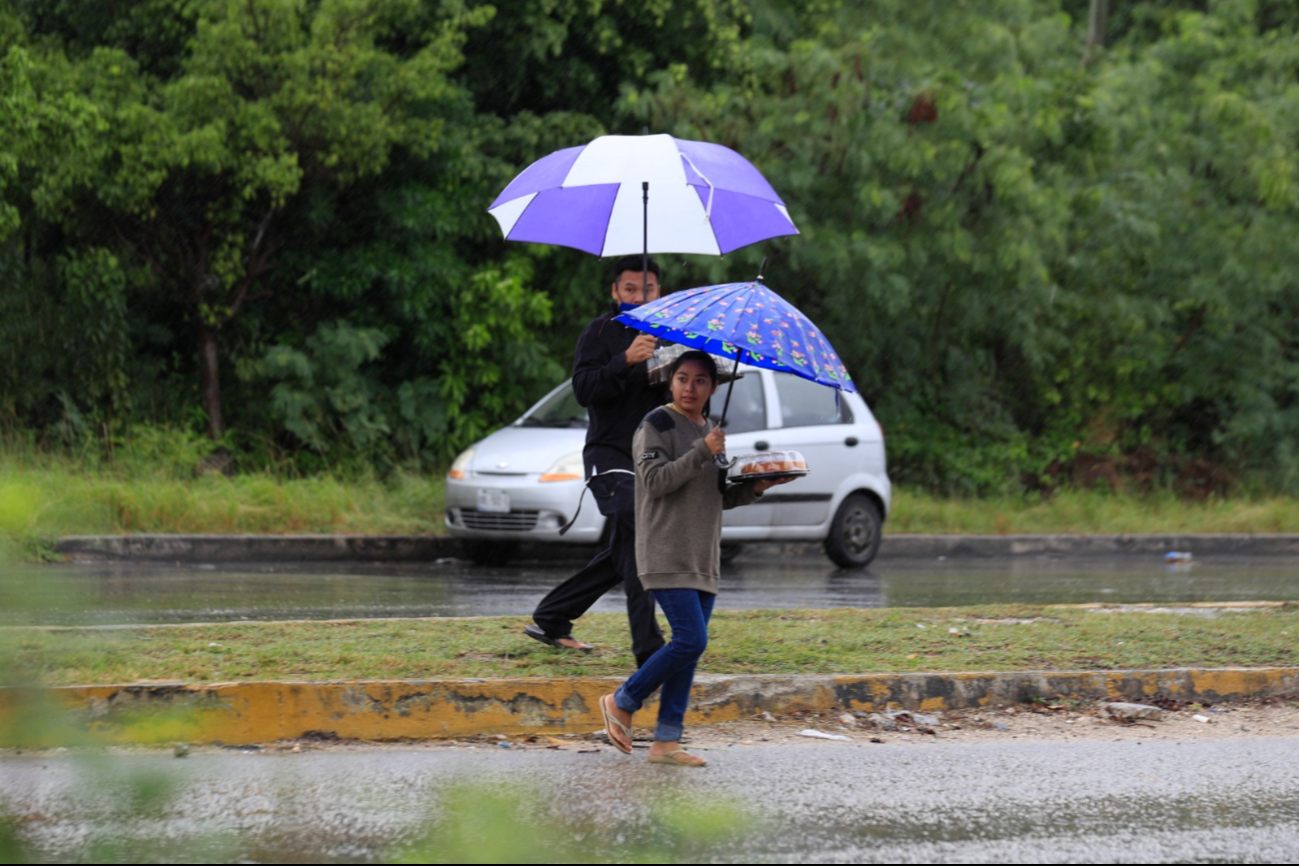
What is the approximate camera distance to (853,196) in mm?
15641

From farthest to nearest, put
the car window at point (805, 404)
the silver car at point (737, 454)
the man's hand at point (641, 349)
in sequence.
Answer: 1. the car window at point (805, 404)
2. the silver car at point (737, 454)
3. the man's hand at point (641, 349)

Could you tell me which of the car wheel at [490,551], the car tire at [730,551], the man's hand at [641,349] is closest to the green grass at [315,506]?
the car wheel at [490,551]

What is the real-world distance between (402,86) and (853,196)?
16.0 ft

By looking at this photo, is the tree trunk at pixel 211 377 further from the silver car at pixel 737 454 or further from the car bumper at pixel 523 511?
the car bumper at pixel 523 511

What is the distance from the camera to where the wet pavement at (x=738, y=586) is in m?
8.85

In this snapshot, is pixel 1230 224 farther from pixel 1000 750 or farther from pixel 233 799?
pixel 233 799

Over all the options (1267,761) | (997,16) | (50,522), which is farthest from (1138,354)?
(50,522)

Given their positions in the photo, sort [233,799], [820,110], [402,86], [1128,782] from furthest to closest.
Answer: [820,110], [402,86], [1128,782], [233,799]

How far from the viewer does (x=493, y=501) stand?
11.2 metres

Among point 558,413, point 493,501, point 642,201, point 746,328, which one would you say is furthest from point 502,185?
point 746,328

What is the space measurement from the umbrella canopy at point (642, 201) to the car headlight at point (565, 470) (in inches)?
185

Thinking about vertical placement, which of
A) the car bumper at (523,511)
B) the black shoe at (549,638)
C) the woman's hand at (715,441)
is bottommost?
the black shoe at (549,638)

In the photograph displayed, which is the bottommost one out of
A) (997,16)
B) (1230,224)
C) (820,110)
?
(1230,224)

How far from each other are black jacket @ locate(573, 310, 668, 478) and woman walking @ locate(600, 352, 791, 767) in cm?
79
